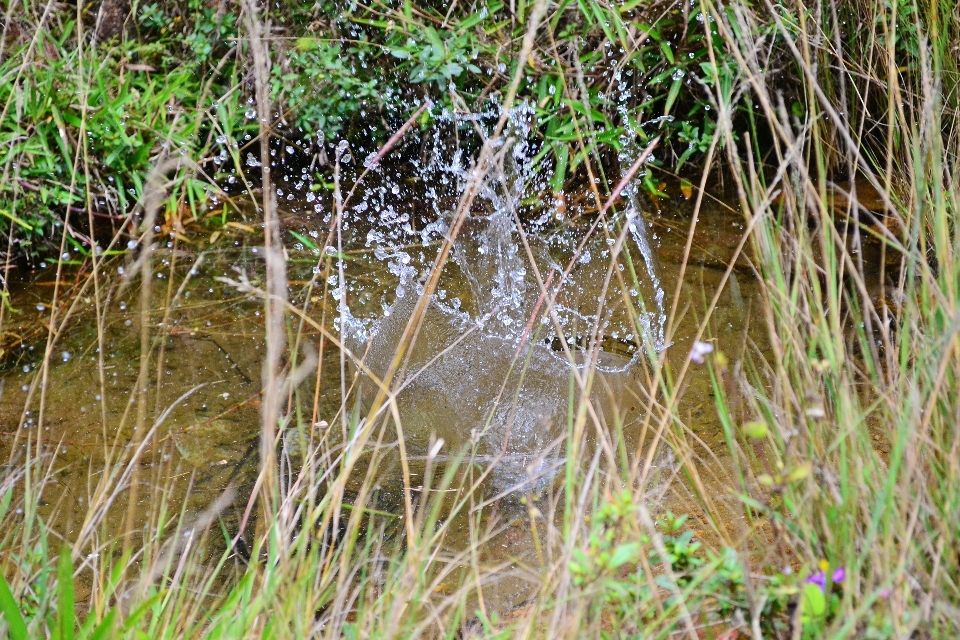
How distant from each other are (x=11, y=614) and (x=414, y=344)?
176 centimetres

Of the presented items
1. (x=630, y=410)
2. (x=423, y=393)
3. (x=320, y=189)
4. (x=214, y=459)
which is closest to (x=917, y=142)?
(x=630, y=410)

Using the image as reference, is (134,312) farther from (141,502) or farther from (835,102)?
(835,102)

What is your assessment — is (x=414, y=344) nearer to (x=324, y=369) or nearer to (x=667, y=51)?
(x=324, y=369)

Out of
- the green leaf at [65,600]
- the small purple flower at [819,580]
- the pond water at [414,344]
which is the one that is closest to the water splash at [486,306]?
the pond water at [414,344]

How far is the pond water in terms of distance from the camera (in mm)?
2107

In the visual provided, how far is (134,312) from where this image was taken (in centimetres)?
281

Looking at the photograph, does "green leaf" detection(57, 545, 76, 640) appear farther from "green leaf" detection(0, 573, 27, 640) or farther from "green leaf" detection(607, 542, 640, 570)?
"green leaf" detection(607, 542, 640, 570)

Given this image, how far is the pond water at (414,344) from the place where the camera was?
2.11 metres

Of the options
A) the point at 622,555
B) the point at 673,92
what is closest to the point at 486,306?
the point at 673,92

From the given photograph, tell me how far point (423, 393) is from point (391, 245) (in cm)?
89

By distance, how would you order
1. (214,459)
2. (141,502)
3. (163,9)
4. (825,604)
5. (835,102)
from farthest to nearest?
(163,9)
(835,102)
(214,459)
(141,502)
(825,604)

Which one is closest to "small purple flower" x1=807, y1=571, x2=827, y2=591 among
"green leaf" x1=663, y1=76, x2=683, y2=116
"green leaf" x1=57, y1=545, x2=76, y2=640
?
"green leaf" x1=57, y1=545, x2=76, y2=640

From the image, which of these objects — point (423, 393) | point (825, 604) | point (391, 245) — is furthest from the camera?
point (391, 245)

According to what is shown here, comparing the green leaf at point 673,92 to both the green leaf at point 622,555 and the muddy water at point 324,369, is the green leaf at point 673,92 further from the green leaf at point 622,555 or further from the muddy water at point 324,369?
the green leaf at point 622,555
